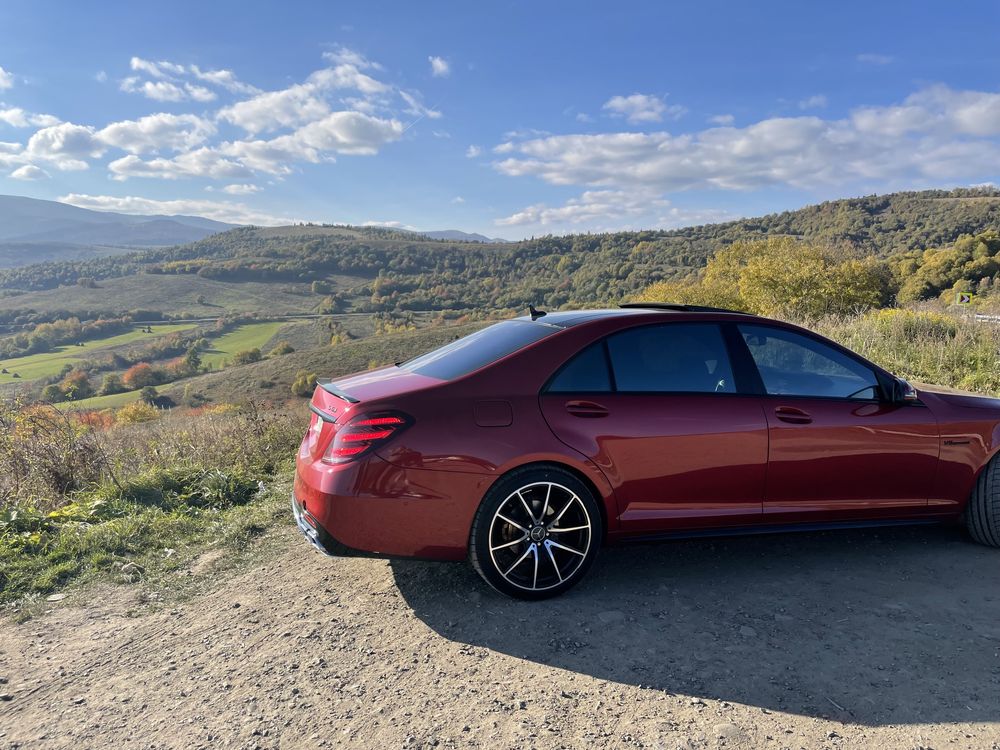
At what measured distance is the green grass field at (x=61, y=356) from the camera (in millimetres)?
42875

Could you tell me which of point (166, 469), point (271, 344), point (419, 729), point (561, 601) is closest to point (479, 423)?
point (561, 601)

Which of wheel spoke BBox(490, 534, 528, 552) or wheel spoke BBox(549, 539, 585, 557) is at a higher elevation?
wheel spoke BBox(490, 534, 528, 552)

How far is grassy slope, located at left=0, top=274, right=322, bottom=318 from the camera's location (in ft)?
267

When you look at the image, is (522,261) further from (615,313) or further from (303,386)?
(615,313)

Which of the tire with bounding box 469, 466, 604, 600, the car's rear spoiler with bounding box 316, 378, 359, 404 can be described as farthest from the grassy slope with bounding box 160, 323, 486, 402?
the tire with bounding box 469, 466, 604, 600

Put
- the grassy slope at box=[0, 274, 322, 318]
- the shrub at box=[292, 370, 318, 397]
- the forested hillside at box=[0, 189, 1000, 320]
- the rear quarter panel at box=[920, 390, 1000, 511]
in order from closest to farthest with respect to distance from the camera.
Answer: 1. the rear quarter panel at box=[920, 390, 1000, 511]
2. the shrub at box=[292, 370, 318, 397]
3. the forested hillside at box=[0, 189, 1000, 320]
4. the grassy slope at box=[0, 274, 322, 318]

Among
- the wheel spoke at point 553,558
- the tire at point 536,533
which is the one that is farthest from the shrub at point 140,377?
the wheel spoke at point 553,558

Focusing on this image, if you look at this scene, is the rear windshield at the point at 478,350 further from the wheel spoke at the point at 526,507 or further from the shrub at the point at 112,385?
the shrub at the point at 112,385

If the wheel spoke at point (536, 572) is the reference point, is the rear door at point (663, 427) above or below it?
above

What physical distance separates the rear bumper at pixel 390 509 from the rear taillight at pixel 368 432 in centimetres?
6

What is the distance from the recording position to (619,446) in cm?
Result: 318

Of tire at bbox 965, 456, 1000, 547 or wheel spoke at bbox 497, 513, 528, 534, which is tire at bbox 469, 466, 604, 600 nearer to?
wheel spoke at bbox 497, 513, 528, 534

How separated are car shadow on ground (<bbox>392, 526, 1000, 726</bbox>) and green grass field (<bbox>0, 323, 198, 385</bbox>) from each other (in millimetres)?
43683

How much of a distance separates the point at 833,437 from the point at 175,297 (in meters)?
100
